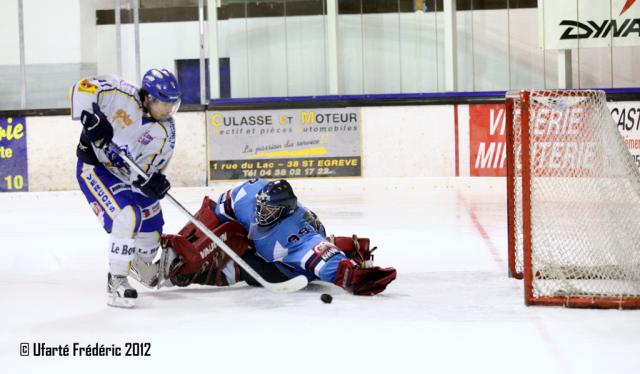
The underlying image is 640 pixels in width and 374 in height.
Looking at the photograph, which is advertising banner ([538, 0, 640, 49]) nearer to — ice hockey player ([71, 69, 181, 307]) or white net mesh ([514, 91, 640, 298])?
white net mesh ([514, 91, 640, 298])

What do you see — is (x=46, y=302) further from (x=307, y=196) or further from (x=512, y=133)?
(x=307, y=196)

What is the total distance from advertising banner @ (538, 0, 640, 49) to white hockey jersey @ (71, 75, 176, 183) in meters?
6.61

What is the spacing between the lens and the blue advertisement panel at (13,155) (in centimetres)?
1062

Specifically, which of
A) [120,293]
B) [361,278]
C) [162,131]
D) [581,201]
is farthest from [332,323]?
[581,201]

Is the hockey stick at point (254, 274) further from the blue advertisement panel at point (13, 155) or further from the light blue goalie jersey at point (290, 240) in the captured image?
the blue advertisement panel at point (13, 155)

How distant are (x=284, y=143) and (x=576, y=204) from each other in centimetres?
643

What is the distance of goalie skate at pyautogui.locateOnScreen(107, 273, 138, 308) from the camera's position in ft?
13.9

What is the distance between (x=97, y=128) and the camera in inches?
167

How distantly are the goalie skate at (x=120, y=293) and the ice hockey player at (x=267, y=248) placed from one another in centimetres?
28

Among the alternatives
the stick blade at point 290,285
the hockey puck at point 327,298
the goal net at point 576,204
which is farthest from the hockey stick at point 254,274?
the goal net at point 576,204

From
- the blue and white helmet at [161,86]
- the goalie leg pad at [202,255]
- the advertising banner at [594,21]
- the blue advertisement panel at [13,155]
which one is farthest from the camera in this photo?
the blue advertisement panel at [13,155]

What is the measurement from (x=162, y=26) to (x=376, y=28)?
2380 millimetres

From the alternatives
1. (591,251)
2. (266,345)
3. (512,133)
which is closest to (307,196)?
(512,133)

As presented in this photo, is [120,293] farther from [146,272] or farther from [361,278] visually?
[361,278]
